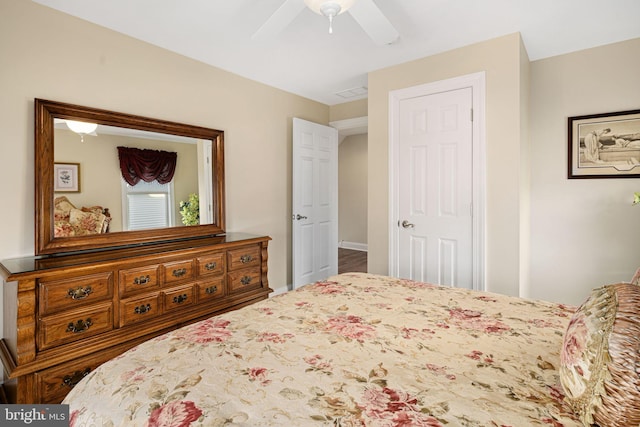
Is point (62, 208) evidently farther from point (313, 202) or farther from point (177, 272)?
point (313, 202)

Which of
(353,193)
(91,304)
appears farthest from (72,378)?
(353,193)

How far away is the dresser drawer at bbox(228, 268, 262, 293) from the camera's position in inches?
108

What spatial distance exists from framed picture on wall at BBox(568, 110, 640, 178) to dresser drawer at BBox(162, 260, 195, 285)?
3.35m

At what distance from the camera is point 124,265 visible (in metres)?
2.07

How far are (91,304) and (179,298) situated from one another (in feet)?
1.81

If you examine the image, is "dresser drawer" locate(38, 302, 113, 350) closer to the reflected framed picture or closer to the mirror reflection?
the mirror reflection

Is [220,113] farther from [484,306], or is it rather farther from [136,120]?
[484,306]

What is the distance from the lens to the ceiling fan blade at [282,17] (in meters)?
1.77

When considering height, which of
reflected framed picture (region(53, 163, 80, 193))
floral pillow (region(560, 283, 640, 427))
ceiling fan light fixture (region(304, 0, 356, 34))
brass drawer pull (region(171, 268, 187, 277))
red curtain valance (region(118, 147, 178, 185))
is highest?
ceiling fan light fixture (region(304, 0, 356, 34))

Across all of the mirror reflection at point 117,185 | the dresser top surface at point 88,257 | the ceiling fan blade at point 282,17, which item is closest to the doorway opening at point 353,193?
the mirror reflection at point 117,185

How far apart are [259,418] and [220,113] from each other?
300 centimetres

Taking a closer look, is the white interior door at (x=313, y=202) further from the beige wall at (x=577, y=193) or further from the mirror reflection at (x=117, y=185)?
the beige wall at (x=577, y=193)

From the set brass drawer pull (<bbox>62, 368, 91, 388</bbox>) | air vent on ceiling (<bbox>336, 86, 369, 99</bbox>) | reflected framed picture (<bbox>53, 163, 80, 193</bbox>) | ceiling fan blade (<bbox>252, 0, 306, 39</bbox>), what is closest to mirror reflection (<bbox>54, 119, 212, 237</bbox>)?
Result: reflected framed picture (<bbox>53, 163, 80, 193</bbox>)

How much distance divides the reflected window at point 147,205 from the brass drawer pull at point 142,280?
56 cm
